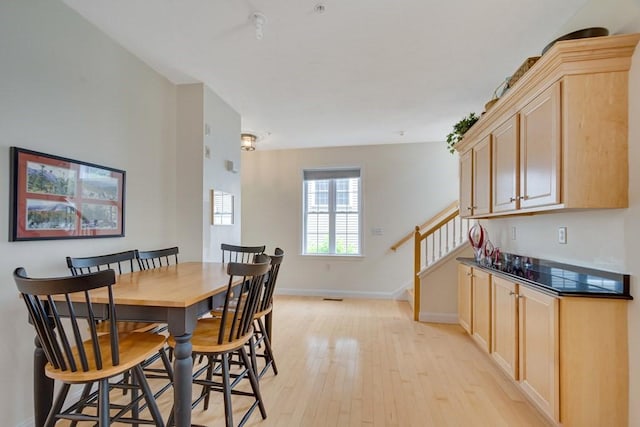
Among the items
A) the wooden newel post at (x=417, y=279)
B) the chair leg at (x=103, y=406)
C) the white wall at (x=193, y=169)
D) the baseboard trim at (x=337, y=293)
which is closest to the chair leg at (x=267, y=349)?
the white wall at (x=193, y=169)

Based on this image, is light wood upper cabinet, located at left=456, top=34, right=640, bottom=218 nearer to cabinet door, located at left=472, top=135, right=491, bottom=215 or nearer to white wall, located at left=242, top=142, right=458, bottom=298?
cabinet door, located at left=472, top=135, right=491, bottom=215

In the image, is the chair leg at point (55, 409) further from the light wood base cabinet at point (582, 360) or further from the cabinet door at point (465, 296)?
the cabinet door at point (465, 296)

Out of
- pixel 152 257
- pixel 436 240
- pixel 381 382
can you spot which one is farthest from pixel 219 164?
pixel 436 240

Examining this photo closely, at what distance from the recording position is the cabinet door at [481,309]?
2619mm

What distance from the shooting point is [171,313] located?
1.47 meters

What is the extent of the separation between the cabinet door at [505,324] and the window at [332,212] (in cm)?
296

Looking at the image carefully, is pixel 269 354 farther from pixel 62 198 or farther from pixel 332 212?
pixel 332 212

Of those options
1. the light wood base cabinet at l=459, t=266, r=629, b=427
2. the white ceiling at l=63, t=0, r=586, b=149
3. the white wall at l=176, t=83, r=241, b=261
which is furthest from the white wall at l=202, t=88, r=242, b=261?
the light wood base cabinet at l=459, t=266, r=629, b=427

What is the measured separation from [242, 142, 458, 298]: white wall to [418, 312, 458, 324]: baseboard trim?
1214 mm

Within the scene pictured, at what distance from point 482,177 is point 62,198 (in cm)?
334

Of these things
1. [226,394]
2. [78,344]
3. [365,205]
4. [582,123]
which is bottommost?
[226,394]

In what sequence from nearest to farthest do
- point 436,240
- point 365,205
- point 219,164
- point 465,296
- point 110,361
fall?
point 110,361 → point 465,296 → point 219,164 → point 436,240 → point 365,205

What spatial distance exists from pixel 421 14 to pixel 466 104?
180 cm

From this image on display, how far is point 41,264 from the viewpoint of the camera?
6.04 feet
